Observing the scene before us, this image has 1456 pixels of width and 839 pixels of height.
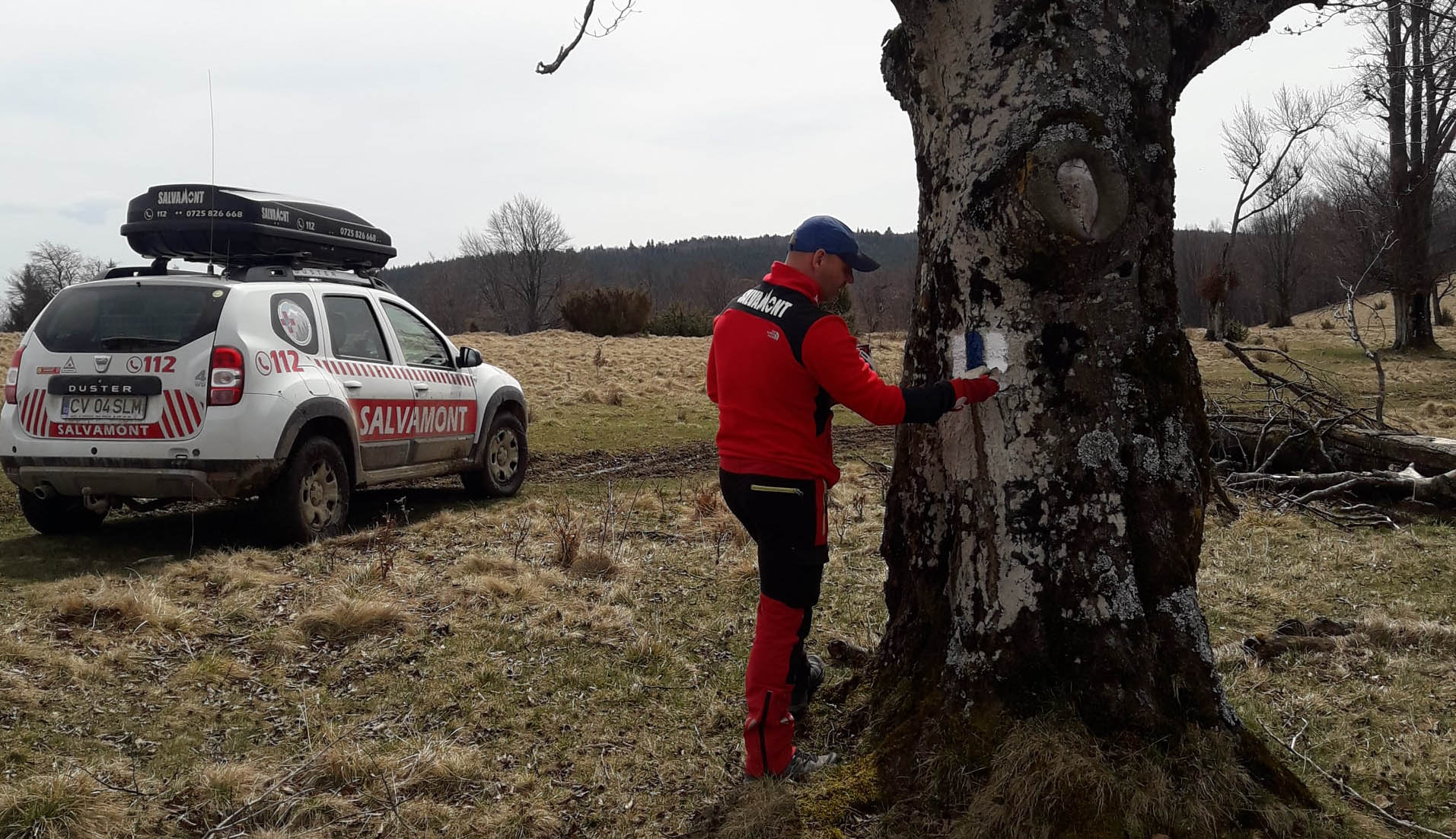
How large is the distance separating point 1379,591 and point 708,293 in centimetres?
7166

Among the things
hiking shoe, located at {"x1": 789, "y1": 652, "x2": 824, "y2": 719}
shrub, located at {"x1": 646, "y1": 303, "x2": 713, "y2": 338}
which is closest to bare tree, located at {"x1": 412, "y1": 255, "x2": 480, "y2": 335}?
shrub, located at {"x1": 646, "y1": 303, "x2": 713, "y2": 338}

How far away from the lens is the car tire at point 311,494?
6.39 m

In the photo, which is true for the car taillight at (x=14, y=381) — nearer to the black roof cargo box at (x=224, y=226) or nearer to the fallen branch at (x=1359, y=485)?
the black roof cargo box at (x=224, y=226)

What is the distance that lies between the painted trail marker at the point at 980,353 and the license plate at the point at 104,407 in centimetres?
509

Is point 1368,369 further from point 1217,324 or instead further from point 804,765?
point 804,765

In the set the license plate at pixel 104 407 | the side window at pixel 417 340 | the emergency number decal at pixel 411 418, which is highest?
the side window at pixel 417 340

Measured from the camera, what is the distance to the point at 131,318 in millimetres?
6258

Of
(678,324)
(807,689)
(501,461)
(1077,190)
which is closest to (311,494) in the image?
(501,461)

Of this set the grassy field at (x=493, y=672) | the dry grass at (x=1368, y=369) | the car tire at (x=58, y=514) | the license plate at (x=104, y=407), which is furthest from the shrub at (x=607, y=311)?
the license plate at (x=104, y=407)

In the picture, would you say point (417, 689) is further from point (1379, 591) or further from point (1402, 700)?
point (1379, 591)

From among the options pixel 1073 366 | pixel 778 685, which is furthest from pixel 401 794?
pixel 1073 366

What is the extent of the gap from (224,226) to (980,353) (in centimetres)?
593

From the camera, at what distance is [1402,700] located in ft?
12.7

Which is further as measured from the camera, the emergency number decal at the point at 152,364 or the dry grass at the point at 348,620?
the emergency number decal at the point at 152,364
